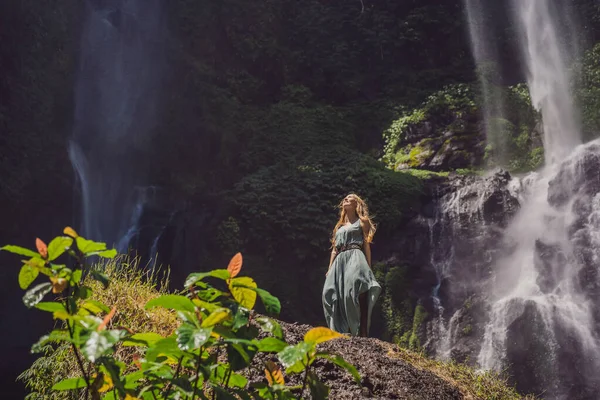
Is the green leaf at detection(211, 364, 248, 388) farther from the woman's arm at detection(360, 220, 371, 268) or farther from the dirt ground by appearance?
the woman's arm at detection(360, 220, 371, 268)

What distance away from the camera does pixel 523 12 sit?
20.2 meters

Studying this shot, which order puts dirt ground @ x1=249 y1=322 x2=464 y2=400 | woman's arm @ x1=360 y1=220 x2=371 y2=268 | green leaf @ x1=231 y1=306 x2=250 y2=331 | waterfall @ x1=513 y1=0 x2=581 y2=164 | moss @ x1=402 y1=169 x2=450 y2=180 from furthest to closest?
waterfall @ x1=513 y1=0 x2=581 y2=164 → moss @ x1=402 y1=169 x2=450 y2=180 → woman's arm @ x1=360 y1=220 x2=371 y2=268 → dirt ground @ x1=249 y1=322 x2=464 y2=400 → green leaf @ x1=231 y1=306 x2=250 y2=331

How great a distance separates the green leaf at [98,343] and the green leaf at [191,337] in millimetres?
120

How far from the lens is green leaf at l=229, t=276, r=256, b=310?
1.42 metres

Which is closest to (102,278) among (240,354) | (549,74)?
(240,354)

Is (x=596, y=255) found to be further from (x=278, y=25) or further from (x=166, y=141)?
(x=278, y=25)

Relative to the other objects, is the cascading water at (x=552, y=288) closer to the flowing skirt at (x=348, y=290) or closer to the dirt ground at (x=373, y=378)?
the flowing skirt at (x=348, y=290)

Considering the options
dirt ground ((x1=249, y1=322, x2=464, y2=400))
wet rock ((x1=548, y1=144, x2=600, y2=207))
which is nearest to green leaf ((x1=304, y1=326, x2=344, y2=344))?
dirt ground ((x1=249, y1=322, x2=464, y2=400))

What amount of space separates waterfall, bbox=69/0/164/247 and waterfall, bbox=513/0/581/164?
37.0 feet

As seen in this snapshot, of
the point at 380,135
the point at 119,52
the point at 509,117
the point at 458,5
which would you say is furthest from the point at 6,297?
the point at 458,5

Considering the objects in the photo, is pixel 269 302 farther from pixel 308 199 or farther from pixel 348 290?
pixel 308 199

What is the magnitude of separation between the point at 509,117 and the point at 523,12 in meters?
5.41

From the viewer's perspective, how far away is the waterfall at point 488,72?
52.9 feet

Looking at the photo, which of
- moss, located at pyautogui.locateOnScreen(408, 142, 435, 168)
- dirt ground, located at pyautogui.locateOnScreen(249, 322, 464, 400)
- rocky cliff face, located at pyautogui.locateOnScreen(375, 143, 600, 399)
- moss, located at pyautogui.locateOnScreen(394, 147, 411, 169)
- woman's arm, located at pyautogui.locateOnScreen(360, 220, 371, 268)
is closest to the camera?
dirt ground, located at pyautogui.locateOnScreen(249, 322, 464, 400)
